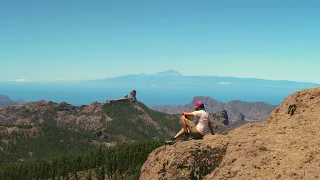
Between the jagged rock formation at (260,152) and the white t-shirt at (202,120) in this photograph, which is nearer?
the jagged rock formation at (260,152)

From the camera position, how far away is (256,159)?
19391 mm

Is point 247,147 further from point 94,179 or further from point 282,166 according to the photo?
point 94,179

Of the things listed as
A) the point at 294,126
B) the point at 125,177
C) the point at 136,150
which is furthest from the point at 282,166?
the point at 136,150

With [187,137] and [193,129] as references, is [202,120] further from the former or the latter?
[187,137]

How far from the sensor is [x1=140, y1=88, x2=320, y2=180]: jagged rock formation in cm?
1798

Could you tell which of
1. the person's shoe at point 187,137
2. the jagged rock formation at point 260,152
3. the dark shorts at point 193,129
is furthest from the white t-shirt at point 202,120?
the person's shoe at point 187,137

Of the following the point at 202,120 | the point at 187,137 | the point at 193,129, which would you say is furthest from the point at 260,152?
the point at 187,137

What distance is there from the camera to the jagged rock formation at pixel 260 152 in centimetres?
1798

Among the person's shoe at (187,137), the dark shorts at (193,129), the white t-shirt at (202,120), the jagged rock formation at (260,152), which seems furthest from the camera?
the person's shoe at (187,137)

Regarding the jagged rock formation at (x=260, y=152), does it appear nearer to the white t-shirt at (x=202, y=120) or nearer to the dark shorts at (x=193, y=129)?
the dark shorts at (x=193, y=129)

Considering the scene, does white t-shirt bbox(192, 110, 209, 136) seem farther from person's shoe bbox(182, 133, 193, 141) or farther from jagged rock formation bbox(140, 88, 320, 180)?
person's shoe bbox(182, 133, 193, 141)

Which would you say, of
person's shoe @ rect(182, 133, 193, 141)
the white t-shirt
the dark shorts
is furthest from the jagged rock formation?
person's shoe @ rect(182, 133, 193, 141)

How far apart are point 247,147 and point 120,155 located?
591ft

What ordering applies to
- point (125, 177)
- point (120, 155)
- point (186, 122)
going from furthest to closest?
1. point (120, 155)
2. point (125, 177)
3. point (186, 122)
